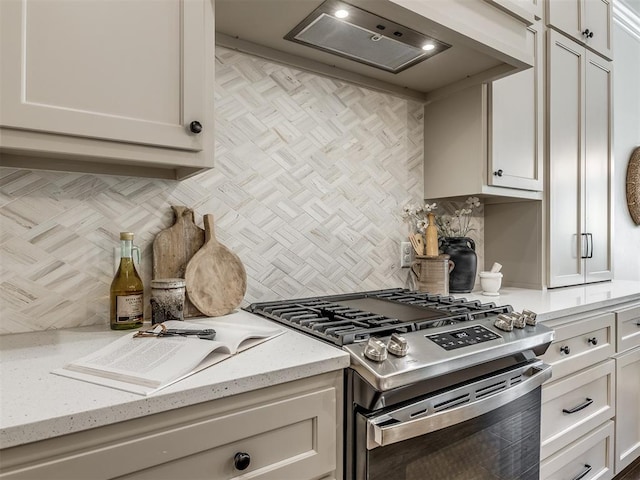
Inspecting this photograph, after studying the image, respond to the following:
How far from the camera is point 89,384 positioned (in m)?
0.78

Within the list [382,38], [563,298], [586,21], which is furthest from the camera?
[586,21]

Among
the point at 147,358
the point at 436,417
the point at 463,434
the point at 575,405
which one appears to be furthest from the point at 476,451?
the point at 147,358

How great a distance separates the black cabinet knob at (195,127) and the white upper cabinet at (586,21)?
206 centimetres

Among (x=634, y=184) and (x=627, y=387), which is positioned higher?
(x=634, y=184)

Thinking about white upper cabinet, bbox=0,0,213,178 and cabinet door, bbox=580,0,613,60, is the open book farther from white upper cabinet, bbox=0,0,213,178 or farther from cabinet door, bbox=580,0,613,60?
cabinet door, bbox=580,0,613,60

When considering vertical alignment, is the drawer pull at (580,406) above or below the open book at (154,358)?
below

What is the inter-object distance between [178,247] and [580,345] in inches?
66.6

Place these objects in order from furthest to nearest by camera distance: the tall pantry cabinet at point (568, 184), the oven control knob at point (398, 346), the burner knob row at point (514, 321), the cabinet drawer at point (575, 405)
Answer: the tall pantry cabinet at point (568, 184) → the cabinet drawer at point (575, 405) → the burner knob row at point (514, 321) → the oven control knob at point (398, 346)

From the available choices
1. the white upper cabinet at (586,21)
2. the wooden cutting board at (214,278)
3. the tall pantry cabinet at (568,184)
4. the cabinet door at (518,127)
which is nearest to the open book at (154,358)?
the wooden cutting board at (214,278)

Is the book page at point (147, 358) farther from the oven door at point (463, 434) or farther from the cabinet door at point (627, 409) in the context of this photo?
the cabinet door at point (627, 409)

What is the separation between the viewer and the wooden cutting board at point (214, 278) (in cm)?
137

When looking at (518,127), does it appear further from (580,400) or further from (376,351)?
(376,351)

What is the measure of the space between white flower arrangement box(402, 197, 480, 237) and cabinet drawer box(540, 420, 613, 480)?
1092 mm

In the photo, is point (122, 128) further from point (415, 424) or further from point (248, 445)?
point (415, 424)
